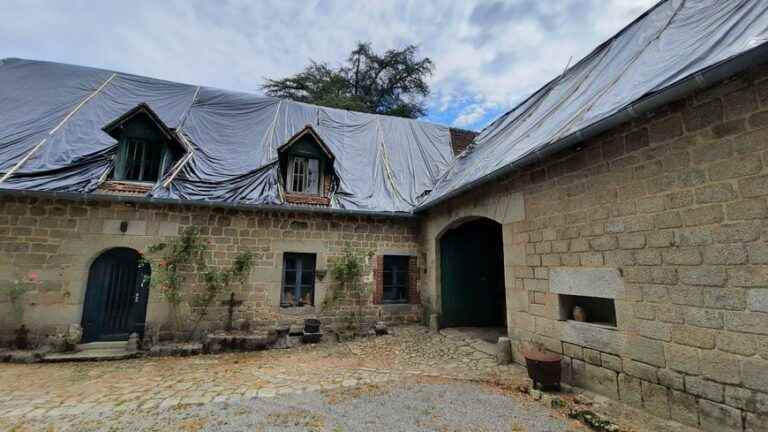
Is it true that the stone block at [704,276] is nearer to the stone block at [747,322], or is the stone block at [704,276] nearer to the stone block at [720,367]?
the stone block at [747,322]

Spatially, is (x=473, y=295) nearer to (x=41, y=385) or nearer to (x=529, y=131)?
(x=529, y=131)

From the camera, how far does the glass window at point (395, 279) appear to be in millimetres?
7797

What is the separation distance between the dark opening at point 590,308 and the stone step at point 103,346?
7.16m

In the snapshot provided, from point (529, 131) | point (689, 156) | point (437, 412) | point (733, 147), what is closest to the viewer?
point (733, 147)

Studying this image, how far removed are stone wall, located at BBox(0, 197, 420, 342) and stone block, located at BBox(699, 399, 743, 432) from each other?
5.41 metres

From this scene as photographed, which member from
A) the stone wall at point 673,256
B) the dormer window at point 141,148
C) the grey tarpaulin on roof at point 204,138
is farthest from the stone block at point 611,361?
the dormer window at point 141,148

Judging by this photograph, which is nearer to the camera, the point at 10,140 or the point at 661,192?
the point at 661,192

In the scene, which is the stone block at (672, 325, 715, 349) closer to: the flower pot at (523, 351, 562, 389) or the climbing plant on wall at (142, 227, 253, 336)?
the flower pot at (523, 351, 562, 389)

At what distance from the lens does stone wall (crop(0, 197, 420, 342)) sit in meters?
5.70

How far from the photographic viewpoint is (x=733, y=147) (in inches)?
109

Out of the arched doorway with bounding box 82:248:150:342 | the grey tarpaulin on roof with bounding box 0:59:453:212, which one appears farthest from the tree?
the arched doorway with bounding box 82:248:150:342

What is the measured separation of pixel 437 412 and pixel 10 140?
916 cm

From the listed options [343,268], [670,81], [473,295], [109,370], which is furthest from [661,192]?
[109,370]

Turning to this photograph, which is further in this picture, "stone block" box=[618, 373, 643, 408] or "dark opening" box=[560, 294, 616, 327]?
"dark opening" box=[560, 294, 616, 327]
